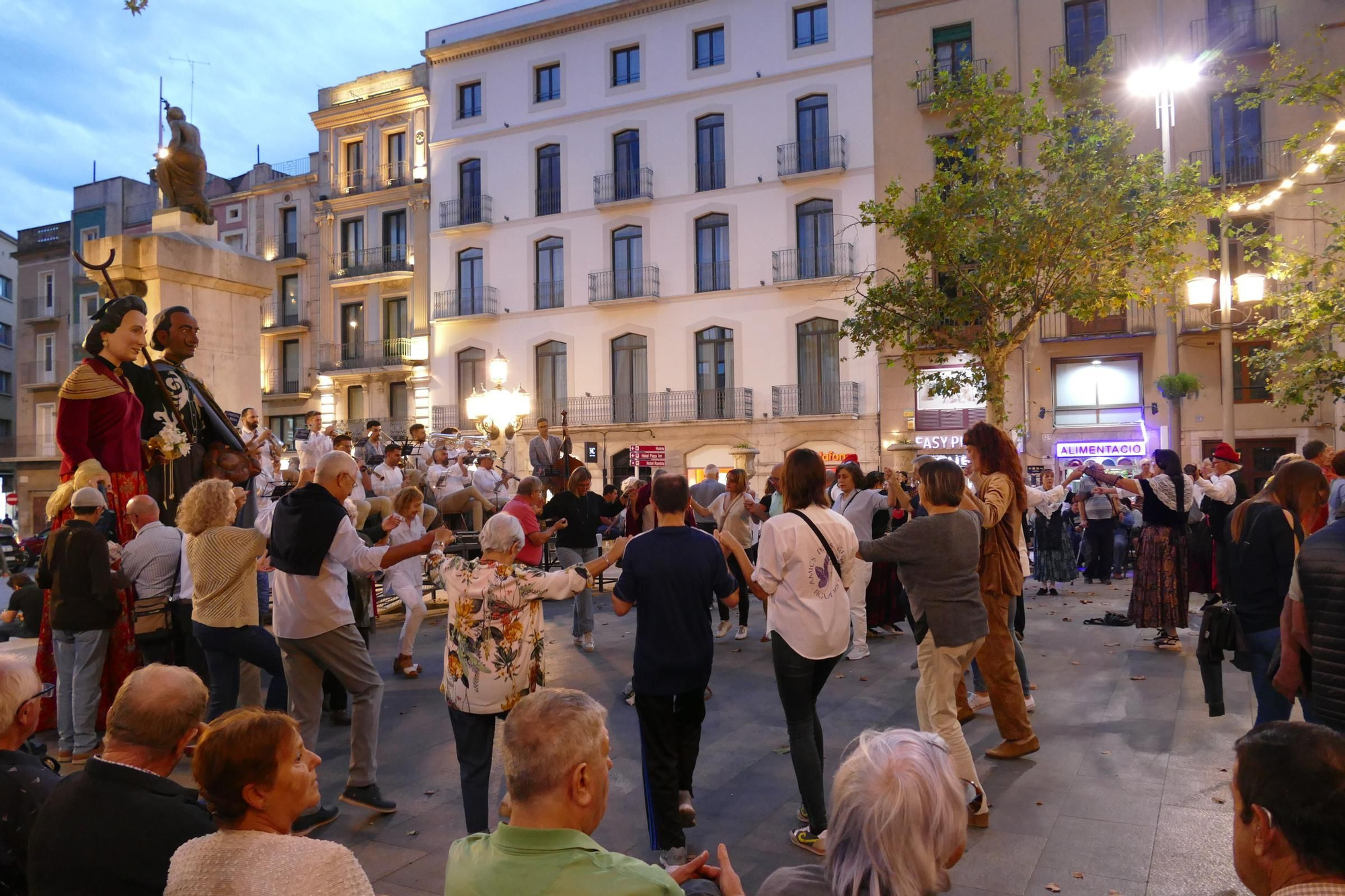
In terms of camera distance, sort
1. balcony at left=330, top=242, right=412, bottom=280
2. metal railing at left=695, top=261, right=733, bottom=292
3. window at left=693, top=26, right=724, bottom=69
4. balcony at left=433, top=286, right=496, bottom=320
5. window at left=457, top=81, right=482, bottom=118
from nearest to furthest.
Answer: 1. metal railing at left=695, top=261, right=733, bottom=292
2. window at left=693, top=26, right=724, bottom=69
3. balcony at left=433, top=286, right=496, bottom=320
4. window at left=457, top=81, right=482, bottom=118
5. balcony at left=330, top=242, right=412, bottom=280

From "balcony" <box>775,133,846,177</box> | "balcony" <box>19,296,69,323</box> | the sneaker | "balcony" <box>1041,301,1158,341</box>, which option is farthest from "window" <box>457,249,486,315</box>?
the sneaker

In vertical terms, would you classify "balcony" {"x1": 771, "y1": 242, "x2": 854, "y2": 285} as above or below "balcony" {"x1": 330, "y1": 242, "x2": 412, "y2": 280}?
below

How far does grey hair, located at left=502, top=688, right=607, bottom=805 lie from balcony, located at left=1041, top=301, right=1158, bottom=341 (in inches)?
955

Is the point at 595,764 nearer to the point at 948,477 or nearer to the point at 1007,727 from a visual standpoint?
the point at 948,477

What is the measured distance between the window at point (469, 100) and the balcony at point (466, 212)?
3.03 m

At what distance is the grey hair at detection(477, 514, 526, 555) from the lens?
4176 mm

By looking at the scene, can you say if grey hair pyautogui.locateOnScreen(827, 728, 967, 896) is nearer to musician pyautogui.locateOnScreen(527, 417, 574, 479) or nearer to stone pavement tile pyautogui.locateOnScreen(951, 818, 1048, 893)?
stone pavement tile pyautogui.locateOnScreen(951, 818, 1048, 893)

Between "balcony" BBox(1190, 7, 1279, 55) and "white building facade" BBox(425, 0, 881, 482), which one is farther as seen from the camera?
"white building facade" BBox(425, 0, 881, 482)

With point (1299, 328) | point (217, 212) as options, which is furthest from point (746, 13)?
point (217, 212)

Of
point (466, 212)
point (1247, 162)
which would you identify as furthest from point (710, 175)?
point (1247, 162)

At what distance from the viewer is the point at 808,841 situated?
422 cm

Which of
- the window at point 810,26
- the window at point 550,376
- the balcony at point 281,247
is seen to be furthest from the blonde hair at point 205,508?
the balcony at point 281,247

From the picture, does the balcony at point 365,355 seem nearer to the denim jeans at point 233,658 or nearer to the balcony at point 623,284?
the balcony at point 623,284

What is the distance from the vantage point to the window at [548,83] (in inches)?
1223
